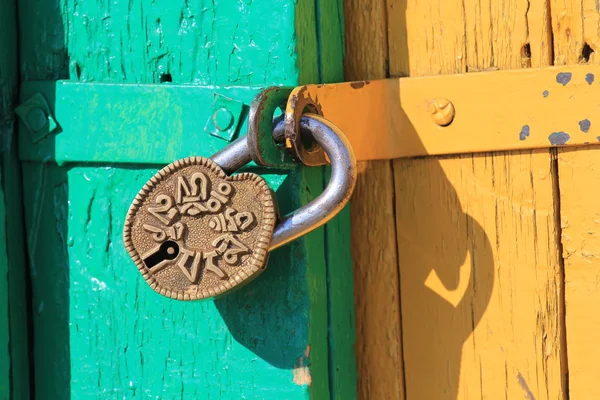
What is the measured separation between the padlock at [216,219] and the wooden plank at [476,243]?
190 mm

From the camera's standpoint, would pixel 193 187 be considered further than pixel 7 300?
No

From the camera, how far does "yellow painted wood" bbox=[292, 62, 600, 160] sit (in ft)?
2.78

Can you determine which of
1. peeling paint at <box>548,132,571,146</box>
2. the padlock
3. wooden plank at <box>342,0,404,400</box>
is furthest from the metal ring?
peeling paint at <box>548,132,571,146</box>

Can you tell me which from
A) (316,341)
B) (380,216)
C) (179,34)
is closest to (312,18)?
(179,34)

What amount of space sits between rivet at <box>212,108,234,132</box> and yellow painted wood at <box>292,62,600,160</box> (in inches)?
3.5

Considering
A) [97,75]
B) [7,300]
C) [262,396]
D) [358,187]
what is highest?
[97,75]

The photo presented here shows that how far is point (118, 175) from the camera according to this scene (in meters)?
0.86

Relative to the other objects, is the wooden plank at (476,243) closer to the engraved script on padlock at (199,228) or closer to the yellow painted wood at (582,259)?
the yellow painted wood at (582,259)

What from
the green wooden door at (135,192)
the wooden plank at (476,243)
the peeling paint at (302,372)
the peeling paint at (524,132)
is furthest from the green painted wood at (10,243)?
the peeling paint at (524,132)

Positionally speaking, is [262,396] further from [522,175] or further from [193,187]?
[522,175]

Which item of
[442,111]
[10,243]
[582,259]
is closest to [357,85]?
[442,111]

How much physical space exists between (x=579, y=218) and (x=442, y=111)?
19 cm

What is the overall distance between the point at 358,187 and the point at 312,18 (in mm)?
209

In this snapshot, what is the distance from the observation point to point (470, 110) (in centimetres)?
87
